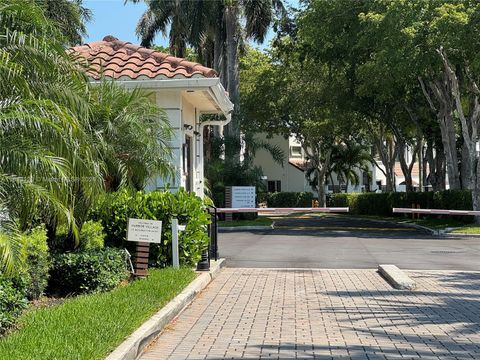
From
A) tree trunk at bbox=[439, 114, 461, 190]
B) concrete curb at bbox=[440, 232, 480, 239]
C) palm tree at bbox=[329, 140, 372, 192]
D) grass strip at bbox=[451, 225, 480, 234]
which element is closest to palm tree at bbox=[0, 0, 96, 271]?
concrete curb at bbox=[440, 232, 480, 239]

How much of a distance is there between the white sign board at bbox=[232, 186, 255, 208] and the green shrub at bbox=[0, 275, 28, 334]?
2256 cm

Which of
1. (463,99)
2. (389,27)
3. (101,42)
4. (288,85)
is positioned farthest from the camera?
(288,85)

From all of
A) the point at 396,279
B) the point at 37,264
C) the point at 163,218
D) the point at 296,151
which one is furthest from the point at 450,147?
the point at 296,151

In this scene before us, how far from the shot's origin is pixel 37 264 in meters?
7.88

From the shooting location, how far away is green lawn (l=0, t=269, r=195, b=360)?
5.41 metres

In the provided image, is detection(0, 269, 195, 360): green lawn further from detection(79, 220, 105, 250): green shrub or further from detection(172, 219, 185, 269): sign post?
detection(172, 219, 185, 269): sign post

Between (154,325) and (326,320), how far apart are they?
7.81ft

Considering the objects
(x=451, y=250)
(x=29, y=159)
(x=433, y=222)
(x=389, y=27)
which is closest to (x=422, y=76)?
(x=389, y=27)

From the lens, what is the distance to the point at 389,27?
76.9ft

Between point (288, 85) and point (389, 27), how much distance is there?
16594mm

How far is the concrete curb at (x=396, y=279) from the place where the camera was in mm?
10505

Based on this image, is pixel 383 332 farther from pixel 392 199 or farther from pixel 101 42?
pixel 392 199

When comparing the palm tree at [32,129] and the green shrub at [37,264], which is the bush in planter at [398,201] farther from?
the palm tree at [32,129]

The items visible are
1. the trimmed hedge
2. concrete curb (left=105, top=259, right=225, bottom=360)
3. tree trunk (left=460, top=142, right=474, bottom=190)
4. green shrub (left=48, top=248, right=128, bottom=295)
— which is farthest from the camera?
the trimmed hedge
